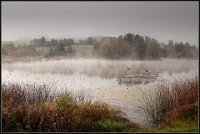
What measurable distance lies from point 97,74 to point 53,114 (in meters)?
3.08

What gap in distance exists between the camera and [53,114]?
37.0 ft

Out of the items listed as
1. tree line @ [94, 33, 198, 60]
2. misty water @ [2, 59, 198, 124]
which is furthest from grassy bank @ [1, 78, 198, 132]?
tree line @ [94, 33, 198, 60]

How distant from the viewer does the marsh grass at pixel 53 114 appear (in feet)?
35.9

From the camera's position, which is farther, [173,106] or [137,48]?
[137,48]

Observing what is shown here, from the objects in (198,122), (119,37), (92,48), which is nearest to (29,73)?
(92,48)

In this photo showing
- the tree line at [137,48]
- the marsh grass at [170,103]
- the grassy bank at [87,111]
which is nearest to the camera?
the grassy bank at [87,111]

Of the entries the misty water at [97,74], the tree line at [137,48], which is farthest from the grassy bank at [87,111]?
the tree line at [137,48]

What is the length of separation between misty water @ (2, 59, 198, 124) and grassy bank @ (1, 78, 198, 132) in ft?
1.22

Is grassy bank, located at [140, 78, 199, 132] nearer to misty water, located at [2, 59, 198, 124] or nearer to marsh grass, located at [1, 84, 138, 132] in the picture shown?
misty water, located at [2, 59, 198, 124]

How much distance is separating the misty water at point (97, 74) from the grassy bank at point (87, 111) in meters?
0.37

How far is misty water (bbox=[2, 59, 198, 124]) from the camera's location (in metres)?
13.7

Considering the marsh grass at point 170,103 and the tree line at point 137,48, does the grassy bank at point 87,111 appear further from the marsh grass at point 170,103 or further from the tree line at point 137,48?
the tree line at point 137,48

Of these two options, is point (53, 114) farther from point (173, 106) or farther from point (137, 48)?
point (137, 48)

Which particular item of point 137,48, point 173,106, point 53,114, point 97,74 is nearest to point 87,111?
point 53,114
